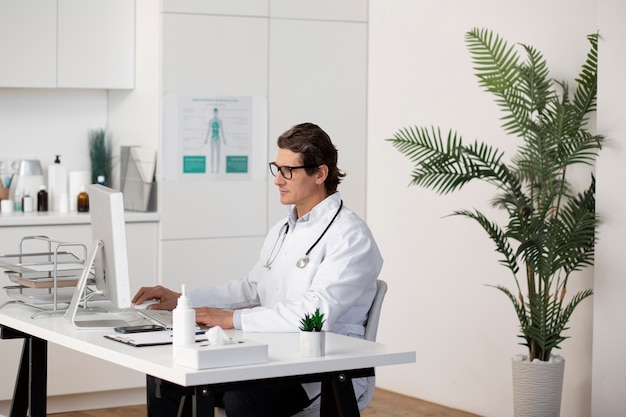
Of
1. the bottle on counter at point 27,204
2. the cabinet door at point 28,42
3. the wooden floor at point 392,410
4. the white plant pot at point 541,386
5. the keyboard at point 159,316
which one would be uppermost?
the cabinet door at point 28,42

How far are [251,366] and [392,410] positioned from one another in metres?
2.90

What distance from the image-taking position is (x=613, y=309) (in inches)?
166

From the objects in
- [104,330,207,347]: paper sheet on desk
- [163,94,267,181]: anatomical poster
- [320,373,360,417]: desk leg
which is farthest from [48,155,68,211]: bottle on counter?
[320,373,360,417]: desk leg

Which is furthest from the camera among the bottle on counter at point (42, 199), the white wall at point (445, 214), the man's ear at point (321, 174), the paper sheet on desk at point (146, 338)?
the bottle on counter at point (42, 199)

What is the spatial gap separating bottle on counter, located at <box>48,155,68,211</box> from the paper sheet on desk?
8.83 ft

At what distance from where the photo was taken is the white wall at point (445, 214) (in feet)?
15.5

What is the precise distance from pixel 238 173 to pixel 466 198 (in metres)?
1.17

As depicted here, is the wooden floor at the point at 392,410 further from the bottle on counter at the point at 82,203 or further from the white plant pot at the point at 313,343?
the white plant pot at the point at 313,343

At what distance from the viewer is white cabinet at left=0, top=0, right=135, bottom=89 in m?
5.21

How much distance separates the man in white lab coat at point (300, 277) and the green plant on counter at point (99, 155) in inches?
85.7

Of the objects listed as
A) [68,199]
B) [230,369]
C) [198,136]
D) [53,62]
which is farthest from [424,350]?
[230,369]

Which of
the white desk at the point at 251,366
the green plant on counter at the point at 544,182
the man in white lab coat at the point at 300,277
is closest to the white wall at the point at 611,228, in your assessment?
the green plant on counter at the point at 544,182

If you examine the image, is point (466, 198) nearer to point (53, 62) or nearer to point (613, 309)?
point (613, 309)

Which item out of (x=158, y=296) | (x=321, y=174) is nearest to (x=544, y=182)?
(x=321, y=174)
